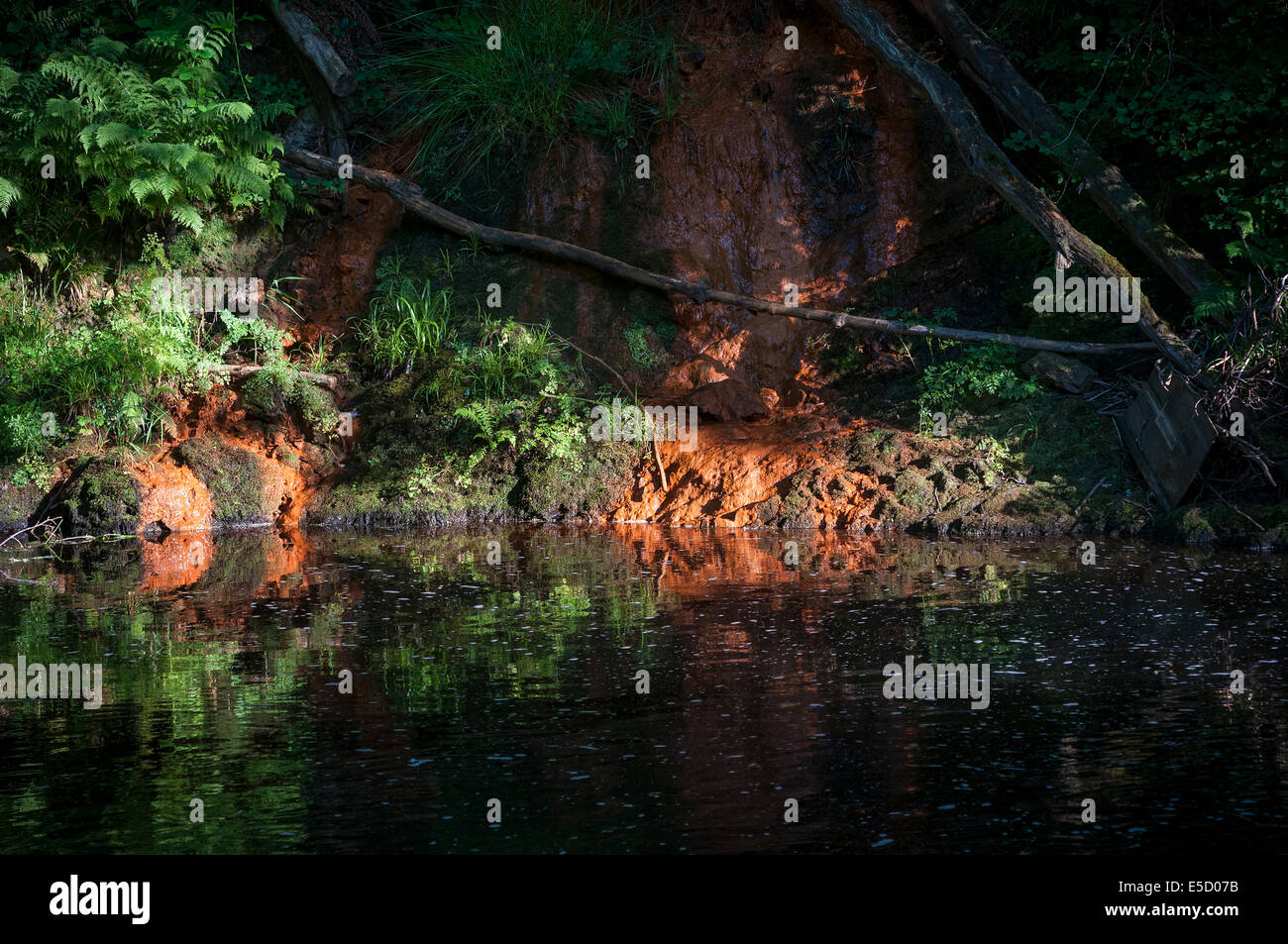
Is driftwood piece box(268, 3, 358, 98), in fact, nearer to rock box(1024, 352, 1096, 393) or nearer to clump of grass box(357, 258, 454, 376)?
clump of grass box(357, 258, 454, 376)

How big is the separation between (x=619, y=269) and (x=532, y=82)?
2363mm

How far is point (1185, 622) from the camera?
683cm

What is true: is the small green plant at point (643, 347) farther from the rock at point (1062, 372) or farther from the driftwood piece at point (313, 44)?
the driftwood piece at point (313, 44)

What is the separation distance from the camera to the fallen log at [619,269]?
36.0 feet

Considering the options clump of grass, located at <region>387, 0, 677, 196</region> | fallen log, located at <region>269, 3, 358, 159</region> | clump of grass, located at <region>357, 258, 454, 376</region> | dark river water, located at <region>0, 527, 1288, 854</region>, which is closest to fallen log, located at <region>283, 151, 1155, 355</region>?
fallen log, located at <region>269, 3, 358, 159</region>

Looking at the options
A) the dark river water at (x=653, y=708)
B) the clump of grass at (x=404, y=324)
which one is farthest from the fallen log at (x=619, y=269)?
the dark river water at (x=653, y=708)

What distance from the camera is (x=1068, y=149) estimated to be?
1115 centimetres

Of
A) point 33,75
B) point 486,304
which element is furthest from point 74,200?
point 486,304

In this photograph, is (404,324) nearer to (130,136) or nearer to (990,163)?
(130,136)

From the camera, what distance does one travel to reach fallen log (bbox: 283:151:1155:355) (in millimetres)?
10977

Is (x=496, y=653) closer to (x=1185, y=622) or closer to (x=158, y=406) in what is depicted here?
(x=1185, y=622)

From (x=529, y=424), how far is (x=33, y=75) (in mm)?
5772
